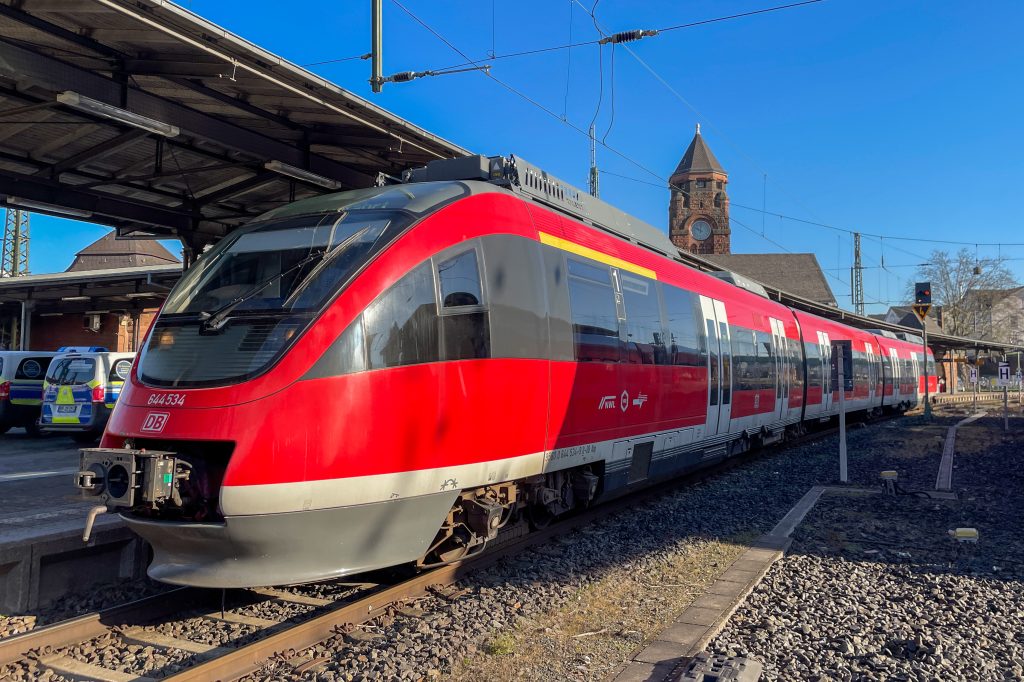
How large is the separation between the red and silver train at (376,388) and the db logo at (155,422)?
2 centimetres

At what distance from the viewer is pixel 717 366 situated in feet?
38.4

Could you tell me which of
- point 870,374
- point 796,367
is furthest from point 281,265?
point 870,374

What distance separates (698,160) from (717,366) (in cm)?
7501

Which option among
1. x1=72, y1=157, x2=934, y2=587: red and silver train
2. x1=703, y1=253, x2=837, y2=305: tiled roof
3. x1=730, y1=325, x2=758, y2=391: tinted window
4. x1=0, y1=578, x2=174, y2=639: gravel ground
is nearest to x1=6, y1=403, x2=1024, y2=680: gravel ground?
x1=72, y1=157, x2=934, y2=587: red and silver train

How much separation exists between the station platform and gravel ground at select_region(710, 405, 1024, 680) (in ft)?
16.4

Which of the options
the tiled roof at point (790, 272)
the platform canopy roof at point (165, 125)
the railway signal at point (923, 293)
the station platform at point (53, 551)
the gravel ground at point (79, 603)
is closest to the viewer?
the gravel ground at point (79, 603)

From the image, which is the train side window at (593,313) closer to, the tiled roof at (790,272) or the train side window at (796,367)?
the train side window at (796,367)

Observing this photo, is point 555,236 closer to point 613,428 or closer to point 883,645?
point 613,428

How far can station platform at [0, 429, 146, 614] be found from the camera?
19.8 ft

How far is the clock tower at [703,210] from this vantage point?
262 ft

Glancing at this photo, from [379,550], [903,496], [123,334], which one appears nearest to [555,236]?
[379,550]

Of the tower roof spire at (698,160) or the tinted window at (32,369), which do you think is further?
the tower roof spire at (698,160)

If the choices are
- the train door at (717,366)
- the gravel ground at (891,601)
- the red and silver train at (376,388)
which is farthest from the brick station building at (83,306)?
the gravel ground at (891,601)

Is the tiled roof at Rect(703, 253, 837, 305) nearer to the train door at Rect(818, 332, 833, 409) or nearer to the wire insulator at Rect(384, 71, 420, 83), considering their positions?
the train door at Rect(818, 332, 833, 409)
